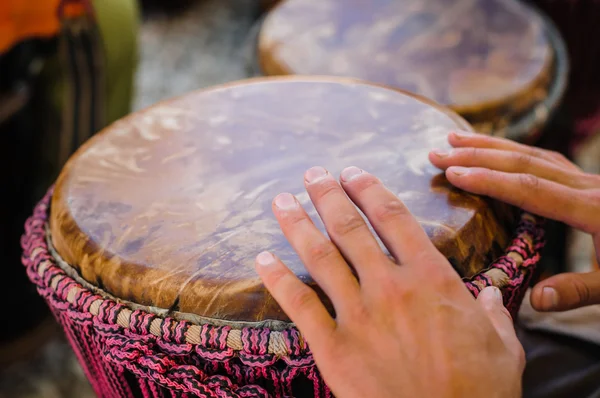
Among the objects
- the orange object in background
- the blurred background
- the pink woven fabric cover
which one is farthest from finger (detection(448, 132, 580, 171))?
the orange object in background

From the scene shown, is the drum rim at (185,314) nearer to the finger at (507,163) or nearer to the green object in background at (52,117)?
the finger at (507,163)

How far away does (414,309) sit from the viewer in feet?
1.58

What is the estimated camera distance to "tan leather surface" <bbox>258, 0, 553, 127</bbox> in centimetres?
95

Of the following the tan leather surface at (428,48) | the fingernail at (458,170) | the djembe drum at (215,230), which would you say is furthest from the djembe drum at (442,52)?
the fingernail at (458,170)

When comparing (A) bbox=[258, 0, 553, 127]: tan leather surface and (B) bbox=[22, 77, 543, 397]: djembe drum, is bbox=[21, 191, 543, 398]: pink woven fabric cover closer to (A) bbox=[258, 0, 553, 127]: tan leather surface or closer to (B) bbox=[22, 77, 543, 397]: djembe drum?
(B) bbox=[22, 77, 543, 397]: djembe drum

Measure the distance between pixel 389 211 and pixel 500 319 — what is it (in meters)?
0.14

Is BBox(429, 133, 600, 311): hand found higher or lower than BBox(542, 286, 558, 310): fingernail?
higher

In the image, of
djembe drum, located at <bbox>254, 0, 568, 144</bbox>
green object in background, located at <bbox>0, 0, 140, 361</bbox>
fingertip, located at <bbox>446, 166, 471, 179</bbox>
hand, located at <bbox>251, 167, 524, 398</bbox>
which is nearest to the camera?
hand, located at <bbox>251, 167, 524, 398</bbox>

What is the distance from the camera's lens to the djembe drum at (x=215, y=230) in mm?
541

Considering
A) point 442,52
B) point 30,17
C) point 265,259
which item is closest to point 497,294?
point 265,259

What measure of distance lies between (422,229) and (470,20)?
0.75 m

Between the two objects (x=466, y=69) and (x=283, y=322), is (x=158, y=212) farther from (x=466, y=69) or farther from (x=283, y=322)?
(x=466, y=69)

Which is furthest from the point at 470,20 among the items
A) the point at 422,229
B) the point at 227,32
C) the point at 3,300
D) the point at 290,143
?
the point at 227,32

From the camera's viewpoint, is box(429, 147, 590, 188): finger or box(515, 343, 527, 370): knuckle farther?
box(429, 147, 590, 188): finger
